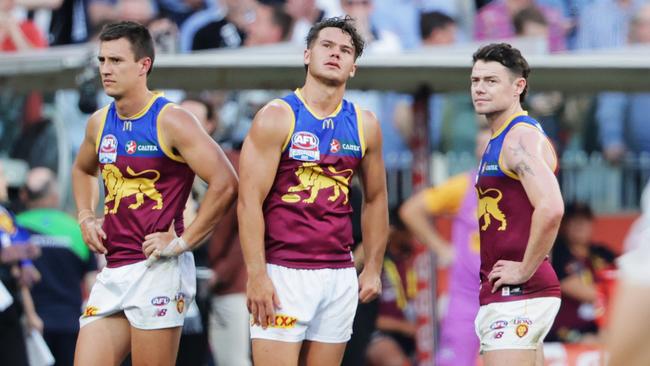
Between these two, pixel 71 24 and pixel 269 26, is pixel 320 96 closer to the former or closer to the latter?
pixel 269 26

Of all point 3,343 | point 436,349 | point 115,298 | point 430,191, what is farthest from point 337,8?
point 115,298

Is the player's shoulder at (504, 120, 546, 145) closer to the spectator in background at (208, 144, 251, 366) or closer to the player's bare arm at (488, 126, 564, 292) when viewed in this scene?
the player's bare arm at (488, 126, 564, 292)

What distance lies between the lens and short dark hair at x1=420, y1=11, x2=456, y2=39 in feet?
30.5

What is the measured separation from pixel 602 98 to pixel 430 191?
339 cm

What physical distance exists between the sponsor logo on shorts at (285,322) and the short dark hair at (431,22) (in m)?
3.95

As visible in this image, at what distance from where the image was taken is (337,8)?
32.5ft

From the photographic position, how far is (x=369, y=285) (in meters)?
6.29

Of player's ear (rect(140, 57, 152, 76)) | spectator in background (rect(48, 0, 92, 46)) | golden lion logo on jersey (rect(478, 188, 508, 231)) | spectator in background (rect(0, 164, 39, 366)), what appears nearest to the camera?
golden lion logo on jersey (rect(478, 188, 508, 231))

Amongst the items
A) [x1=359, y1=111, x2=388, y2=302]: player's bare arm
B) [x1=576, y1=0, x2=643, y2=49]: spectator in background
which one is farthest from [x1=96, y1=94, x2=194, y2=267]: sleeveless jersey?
[x1=576, y1=0, x2=643, y2=49]: spectator in background

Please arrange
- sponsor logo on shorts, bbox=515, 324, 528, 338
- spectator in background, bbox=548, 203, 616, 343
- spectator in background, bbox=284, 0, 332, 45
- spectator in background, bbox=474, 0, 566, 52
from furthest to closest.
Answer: spectator in background, bbox=548, 203, 616, 343 → spectator in background, bbox=284, 0, 332, 45 → spectator in background, bbox=474, 0, 566, 52 → sponsor logo on shorts, bbox=515, 324, 528, 338

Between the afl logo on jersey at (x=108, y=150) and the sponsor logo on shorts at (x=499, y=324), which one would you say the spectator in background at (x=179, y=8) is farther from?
the sponsor logo on shorts at (x=499, y=324)

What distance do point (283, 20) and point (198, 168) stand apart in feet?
→ 14.0

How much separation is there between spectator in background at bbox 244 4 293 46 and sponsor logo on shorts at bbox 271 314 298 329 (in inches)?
175

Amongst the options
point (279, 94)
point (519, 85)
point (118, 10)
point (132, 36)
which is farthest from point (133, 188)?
point (279, 94)
